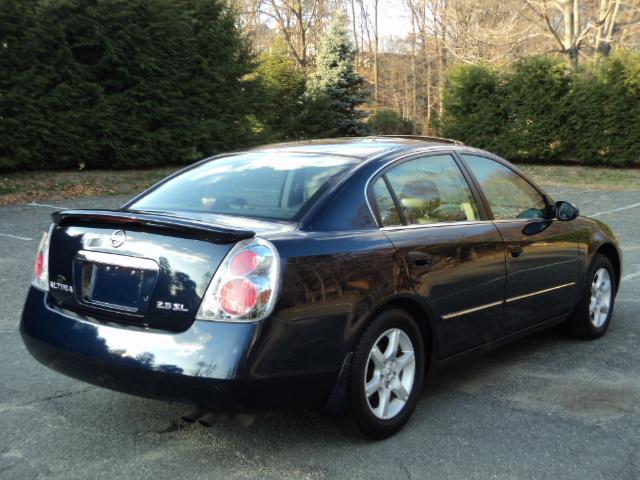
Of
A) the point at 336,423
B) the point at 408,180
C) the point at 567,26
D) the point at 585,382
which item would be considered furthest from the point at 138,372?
the point at 567,26

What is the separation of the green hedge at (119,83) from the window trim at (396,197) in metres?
13.1

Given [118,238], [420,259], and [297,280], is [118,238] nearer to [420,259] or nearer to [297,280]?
[297,280]

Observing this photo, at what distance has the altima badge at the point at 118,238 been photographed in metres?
3.33

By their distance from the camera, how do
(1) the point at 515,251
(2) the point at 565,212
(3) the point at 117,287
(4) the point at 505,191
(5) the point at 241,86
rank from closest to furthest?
1. (3) the point at 117,287
2. (1) the point at 515,251
3. (4) the point at 505,191
4. (2) the point at 565,212
5. (5) the point at 241,86

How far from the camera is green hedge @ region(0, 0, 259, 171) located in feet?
50.9

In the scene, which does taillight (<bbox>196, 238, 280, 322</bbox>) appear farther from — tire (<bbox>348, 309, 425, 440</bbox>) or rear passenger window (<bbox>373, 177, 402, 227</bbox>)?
rear passenger window (<bbox>373, 177, 402, 227</bbox>)

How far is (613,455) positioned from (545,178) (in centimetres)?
1903

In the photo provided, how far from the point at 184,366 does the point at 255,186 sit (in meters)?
1.30

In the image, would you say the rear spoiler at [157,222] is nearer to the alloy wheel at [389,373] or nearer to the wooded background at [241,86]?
the alloy wheel at [389,373]

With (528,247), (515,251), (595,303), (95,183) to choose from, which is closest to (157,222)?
(515,251)

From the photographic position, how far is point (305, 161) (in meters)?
4.15

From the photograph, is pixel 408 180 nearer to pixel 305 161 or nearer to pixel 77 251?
pixel 305 161

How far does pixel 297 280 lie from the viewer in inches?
125

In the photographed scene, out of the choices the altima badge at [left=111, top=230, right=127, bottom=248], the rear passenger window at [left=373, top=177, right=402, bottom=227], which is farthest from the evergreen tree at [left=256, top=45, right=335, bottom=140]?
the altima badge at [left=111, top=230, right=127, bottom=248]
